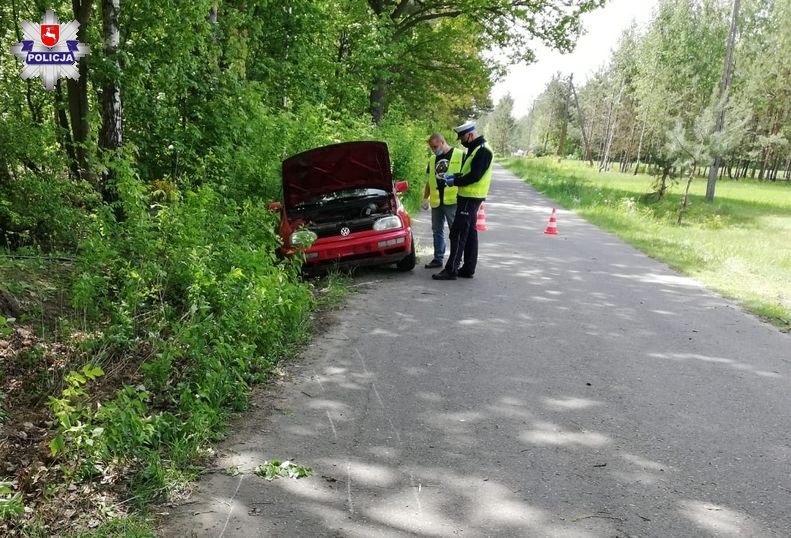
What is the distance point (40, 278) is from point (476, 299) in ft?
15.8

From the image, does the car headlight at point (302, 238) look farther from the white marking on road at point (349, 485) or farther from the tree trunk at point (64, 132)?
the white marking on road at point (349, 485)

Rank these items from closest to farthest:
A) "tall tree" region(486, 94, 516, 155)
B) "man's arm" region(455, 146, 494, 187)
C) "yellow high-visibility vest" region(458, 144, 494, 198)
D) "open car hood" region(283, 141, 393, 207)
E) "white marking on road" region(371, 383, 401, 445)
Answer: "white marking on road" region(371, 383, 401, 445)
"man's arm" region(455, 146, 494, 187)
"yellow high-visibility vest" region(458, 144, 494, 198)
"open car hood" region(283, 141, 393, 207)
"tall tree" region(486, 94, 516, 155)

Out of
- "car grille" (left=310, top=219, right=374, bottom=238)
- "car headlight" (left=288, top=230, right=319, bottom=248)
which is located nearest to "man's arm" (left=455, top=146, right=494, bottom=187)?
"car grille" (left=310, top=219, right=374, bottom=238)

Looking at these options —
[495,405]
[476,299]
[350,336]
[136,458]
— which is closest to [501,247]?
[476,299]

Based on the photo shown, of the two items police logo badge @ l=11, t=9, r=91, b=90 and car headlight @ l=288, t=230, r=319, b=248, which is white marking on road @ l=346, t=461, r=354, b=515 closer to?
car headlight @ l=288, t=230, r=319, b=248

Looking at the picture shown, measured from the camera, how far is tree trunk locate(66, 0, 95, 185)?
7934 mm

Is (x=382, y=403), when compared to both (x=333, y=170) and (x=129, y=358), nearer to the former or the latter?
(x=129, y=358)

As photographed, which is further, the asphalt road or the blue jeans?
the blue jeans

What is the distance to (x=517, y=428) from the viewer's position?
4.19 metres

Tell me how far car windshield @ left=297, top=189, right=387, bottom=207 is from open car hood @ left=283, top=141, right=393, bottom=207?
0.25 ft

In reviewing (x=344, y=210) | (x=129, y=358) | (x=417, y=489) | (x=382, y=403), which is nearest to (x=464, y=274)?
(x=344, y=210)

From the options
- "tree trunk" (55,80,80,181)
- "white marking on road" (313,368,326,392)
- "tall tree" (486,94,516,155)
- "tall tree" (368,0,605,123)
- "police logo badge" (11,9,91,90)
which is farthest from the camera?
"tall tree" (486,94,516,155)

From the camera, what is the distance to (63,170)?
767 centimetres

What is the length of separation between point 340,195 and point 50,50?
4.35 metres
